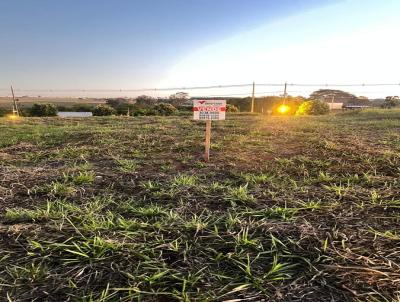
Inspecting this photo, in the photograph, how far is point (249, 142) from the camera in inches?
245

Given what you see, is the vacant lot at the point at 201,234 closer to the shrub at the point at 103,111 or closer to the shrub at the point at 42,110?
the shrub at the point at 103,111

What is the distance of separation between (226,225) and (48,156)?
4.07 metres

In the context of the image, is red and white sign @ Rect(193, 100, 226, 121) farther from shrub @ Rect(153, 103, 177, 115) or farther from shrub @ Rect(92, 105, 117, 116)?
shrub @ Rect(92, 105, 117, 116)

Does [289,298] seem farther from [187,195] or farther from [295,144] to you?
[295,144]

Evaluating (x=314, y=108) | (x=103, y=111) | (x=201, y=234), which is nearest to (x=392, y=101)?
(x=314, y=108)

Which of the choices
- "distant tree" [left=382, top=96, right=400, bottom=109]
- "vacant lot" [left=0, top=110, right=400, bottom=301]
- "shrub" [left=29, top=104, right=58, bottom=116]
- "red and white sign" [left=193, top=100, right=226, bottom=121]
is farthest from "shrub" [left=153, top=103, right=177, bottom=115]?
"vacant lot" [left=0, top=110, right=400, bottom=301]

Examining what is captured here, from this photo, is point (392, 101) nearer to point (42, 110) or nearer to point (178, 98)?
point (178, 98)

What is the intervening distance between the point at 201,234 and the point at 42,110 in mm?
22116

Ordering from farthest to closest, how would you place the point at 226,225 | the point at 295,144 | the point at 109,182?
the point at 295,144 < the point at 109,182 < the point at 226,225

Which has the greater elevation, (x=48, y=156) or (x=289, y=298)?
(x=289, y=298)

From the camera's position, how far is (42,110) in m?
21.5

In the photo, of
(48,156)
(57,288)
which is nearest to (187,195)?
(57,288)

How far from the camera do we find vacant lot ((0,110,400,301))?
1.68 meters

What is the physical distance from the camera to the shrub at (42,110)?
70.1 feet
